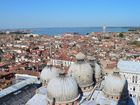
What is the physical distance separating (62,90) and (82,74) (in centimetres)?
462

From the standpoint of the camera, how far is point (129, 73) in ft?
118

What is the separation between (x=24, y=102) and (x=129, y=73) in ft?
64.8


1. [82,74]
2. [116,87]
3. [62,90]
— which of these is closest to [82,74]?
[82,74]

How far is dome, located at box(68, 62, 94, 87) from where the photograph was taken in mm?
23703

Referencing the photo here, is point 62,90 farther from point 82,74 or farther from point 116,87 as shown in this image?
point 116,87

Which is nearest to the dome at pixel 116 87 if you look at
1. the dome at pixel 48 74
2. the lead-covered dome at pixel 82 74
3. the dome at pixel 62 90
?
the lead-covered dome at pixel 82 74

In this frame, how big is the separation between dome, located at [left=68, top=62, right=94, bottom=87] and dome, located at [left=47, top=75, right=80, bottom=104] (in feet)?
10.6

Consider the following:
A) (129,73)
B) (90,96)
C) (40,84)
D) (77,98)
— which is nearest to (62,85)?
(77,98)

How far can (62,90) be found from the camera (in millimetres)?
19797

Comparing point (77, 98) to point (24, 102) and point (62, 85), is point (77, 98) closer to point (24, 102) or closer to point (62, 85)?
point (62, 85)

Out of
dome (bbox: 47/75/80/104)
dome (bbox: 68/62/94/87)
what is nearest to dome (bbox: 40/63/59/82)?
dome (bbox: 68/62/94/87)

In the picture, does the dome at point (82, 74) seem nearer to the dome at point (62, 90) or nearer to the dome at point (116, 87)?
the dome at point (116, 87)

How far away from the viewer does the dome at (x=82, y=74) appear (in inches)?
933

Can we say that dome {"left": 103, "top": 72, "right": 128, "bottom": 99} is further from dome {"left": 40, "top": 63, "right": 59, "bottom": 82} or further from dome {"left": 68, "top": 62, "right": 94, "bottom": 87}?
dome {"left": 40, "top": 63, "right": 59, "bottom": 82}
